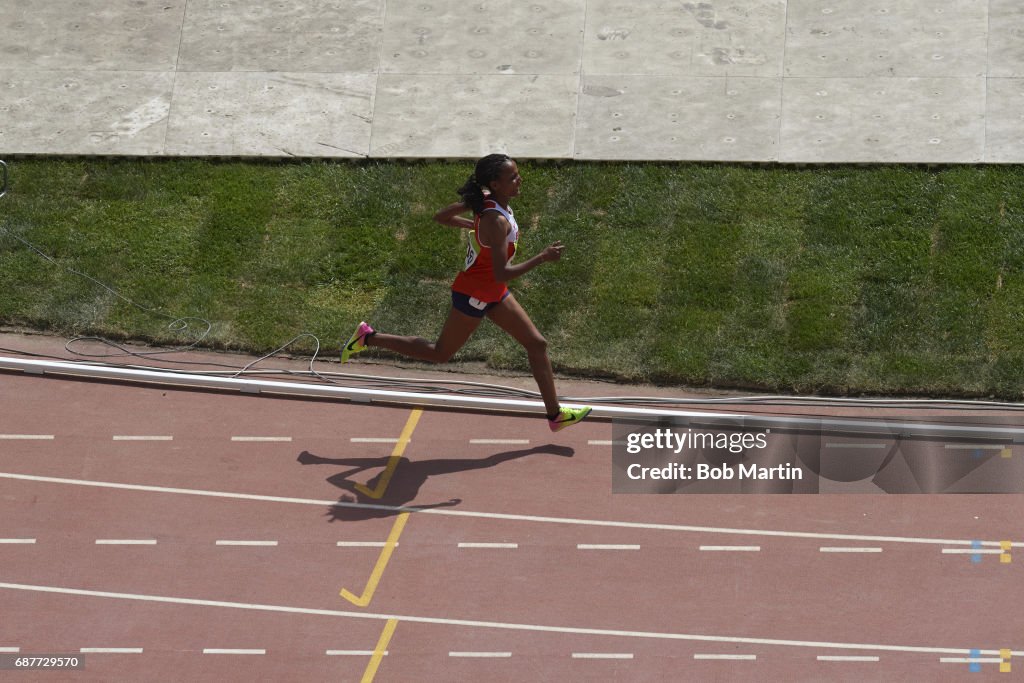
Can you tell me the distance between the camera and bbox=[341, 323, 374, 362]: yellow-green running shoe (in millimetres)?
10922

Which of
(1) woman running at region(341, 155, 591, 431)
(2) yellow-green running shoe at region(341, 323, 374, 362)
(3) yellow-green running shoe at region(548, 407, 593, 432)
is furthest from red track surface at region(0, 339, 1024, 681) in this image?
(1) woman running at region(341, 155, 591, 431)

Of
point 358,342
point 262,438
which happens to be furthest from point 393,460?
A: point 262,438

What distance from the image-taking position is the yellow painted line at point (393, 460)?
34.7ft

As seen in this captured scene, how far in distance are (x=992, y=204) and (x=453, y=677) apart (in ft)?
22.4

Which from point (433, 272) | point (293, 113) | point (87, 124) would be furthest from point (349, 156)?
point (87, 124)

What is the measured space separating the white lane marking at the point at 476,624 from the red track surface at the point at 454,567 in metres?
0.02

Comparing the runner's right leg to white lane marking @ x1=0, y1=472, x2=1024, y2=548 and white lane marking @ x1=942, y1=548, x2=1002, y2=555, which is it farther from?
white lane marking @ x1=942, y1=548, x2=1002, y2=555

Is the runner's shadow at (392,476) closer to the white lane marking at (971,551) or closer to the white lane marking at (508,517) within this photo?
the white lane marking at (508,517)

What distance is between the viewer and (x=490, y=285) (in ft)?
33.3

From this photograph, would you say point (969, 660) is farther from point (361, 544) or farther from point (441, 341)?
point (441, 341)

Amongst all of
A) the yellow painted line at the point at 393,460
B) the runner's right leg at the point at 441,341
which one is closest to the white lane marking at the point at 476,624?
the yellow painted line at the point at 393,460

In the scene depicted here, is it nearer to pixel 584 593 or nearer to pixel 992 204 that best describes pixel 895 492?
pixel 584 593

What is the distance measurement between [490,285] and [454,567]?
2040mm

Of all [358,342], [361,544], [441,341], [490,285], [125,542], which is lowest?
[125,542]
